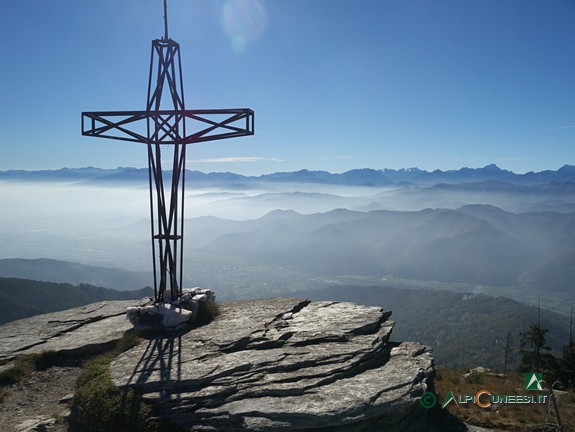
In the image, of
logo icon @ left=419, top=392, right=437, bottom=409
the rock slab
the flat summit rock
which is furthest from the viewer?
the rock slab

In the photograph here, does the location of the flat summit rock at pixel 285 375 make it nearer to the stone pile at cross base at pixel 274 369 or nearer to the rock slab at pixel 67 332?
the stone pile at cross base at pixel 274 369

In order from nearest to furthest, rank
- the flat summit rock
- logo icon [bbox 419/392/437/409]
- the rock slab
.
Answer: the flat summit rock < logo icon [bbox 419/392/437/409] < the rock slab

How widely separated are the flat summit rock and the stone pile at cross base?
27mm

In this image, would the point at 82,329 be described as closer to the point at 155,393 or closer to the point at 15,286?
the point at 155,393

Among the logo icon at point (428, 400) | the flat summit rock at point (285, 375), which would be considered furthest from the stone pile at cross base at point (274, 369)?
the logo icon at point (428, 400)

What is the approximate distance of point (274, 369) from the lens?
36.5 feet

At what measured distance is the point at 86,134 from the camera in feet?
50.9

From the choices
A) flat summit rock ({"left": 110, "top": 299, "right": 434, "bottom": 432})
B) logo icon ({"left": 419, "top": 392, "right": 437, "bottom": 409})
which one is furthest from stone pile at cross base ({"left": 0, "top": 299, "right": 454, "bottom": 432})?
logo icon ({"left": 419, "top": 392, "right": 437, "bottom": 409})

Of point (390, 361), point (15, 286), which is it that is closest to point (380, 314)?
point (390, 361)

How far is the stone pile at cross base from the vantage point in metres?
9.30

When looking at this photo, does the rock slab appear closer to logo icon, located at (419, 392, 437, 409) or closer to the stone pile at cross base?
the stone pile at cross base

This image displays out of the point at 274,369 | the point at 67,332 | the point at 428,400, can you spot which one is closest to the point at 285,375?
the point at 274,369

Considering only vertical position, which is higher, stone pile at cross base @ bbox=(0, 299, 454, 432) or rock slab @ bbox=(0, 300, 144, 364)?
stone pile at cross base @ bbox=(0, 299, 454, 432)

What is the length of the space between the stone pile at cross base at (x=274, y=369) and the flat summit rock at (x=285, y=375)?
0.09 feet
